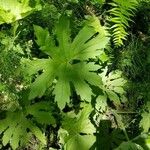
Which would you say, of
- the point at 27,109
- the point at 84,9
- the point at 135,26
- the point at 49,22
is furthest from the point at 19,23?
the point at 135,26

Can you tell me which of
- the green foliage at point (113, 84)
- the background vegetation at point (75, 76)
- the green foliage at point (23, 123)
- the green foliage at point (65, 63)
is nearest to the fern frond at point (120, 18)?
the background vegetation at point (75, 76)

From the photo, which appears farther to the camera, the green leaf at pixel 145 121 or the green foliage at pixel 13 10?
the green foliage at pixel 13 10

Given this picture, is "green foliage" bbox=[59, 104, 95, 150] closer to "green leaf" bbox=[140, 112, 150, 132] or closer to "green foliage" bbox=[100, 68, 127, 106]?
"green foliage" bbox=[100, 68, 127, 106]

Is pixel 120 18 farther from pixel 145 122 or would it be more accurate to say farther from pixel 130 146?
pixel 130 146

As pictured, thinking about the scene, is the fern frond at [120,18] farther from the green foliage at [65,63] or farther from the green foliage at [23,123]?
the green foliage at [23,123]

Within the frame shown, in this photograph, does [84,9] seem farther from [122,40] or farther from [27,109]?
[27,109]

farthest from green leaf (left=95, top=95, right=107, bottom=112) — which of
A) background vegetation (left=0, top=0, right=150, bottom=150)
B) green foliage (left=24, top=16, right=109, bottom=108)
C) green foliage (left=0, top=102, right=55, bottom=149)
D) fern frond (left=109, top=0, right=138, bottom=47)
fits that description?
fern frond (left=109, top=0, right=138, bottom=47)
